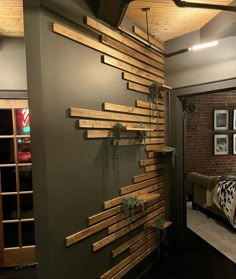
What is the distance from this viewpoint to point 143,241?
2.99 metres

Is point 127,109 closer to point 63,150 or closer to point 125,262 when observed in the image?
point 63,150

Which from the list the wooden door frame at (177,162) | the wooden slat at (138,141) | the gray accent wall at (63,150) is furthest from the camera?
the wooden door frame at (177,162)

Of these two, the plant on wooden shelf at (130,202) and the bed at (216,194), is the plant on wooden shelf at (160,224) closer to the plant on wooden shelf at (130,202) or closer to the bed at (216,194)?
the plant on wooden shelf at (130,202)

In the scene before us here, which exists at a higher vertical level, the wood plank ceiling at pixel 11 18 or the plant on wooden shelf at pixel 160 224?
the wood plank ceiling at pixel 11 18

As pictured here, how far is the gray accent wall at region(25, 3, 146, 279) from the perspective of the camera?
5.86 feet

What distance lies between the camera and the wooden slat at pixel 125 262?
2415 mm

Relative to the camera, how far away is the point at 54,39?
1861 mm

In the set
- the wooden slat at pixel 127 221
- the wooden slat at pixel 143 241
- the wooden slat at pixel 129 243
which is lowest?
the wooden slat at pixel 143 241

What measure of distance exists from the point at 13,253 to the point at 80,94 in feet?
7.97

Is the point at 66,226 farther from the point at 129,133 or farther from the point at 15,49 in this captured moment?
the point at 15,49

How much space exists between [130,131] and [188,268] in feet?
6.30

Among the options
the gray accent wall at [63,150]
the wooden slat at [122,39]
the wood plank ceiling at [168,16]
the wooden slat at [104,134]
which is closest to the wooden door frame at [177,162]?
the wooden slat at [122,39]

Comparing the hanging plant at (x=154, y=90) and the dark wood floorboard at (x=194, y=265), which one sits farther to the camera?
the hanging plant at (x=154, y=90)

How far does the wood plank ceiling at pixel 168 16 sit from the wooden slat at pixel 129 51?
37cm
